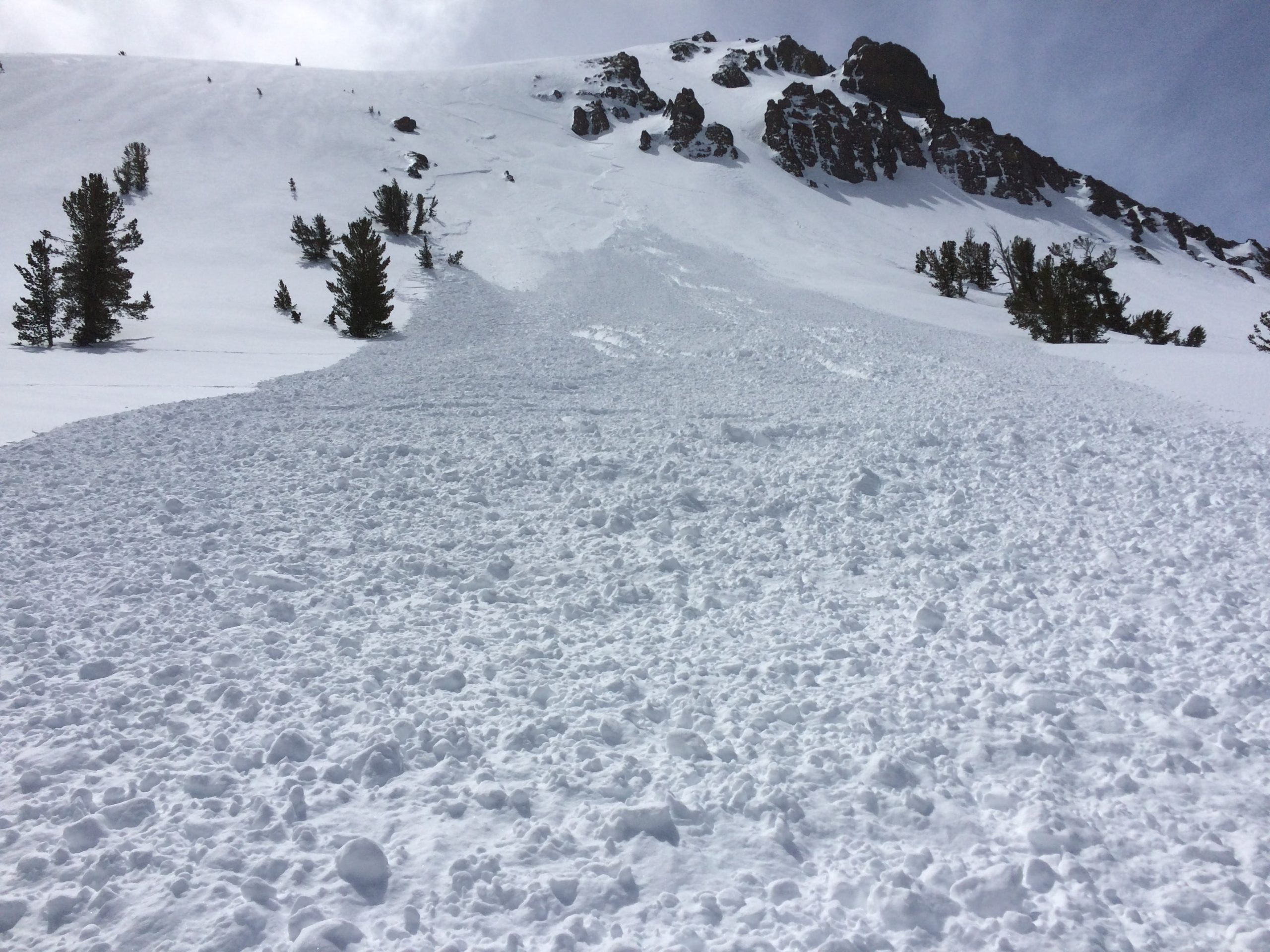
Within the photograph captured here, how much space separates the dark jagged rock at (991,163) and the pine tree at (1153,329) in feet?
176

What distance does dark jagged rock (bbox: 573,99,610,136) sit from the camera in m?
68.0

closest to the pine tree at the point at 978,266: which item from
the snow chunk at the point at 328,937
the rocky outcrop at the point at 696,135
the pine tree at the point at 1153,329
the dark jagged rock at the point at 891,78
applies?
the pine tree at the point at 1153,329

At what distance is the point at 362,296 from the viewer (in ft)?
65.1

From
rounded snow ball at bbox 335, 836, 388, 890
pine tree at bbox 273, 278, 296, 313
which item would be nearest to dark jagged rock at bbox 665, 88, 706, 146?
pine tree at bbox 273, 278, 296, 313

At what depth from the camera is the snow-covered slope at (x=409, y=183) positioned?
1492 cm

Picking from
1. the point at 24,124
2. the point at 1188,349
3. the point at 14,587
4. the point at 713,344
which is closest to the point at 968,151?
the point at 1188,349

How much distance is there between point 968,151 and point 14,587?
305 feet

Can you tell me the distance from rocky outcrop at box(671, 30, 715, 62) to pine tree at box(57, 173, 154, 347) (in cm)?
9579

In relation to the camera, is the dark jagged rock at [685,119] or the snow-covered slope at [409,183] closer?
the snow-covered slope at [409,183]

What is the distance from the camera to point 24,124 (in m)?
41.6

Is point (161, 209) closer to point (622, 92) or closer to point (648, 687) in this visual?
point (648, 687)

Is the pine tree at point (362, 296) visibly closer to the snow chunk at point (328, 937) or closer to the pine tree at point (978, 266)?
the snow chunk at point (328, 937)

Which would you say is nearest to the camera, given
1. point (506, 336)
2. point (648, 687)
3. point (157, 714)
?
point (157, 714)

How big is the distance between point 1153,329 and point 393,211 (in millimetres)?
36409
